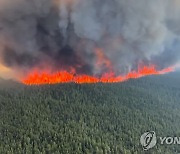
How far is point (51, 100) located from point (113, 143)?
1824 cm

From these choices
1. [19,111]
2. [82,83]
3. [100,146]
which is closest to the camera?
[100,146]

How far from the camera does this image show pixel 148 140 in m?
62.1

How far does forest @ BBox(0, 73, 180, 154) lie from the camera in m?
54.5

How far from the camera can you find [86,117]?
6738cm

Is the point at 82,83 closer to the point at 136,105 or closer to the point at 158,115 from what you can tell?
the point at 136,105

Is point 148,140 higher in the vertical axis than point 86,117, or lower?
lower

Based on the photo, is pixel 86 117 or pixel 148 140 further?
pixel 86 117

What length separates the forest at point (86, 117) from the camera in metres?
54.5

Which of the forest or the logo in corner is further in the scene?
the logo in corner

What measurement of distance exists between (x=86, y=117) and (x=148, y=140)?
1035 cm

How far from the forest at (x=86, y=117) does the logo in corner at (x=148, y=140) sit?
0.56m

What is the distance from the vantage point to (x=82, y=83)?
8325 centimetres

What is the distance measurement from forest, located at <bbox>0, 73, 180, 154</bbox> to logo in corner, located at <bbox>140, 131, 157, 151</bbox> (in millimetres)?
559

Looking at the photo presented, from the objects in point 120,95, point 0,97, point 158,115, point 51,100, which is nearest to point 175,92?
point 120,95
